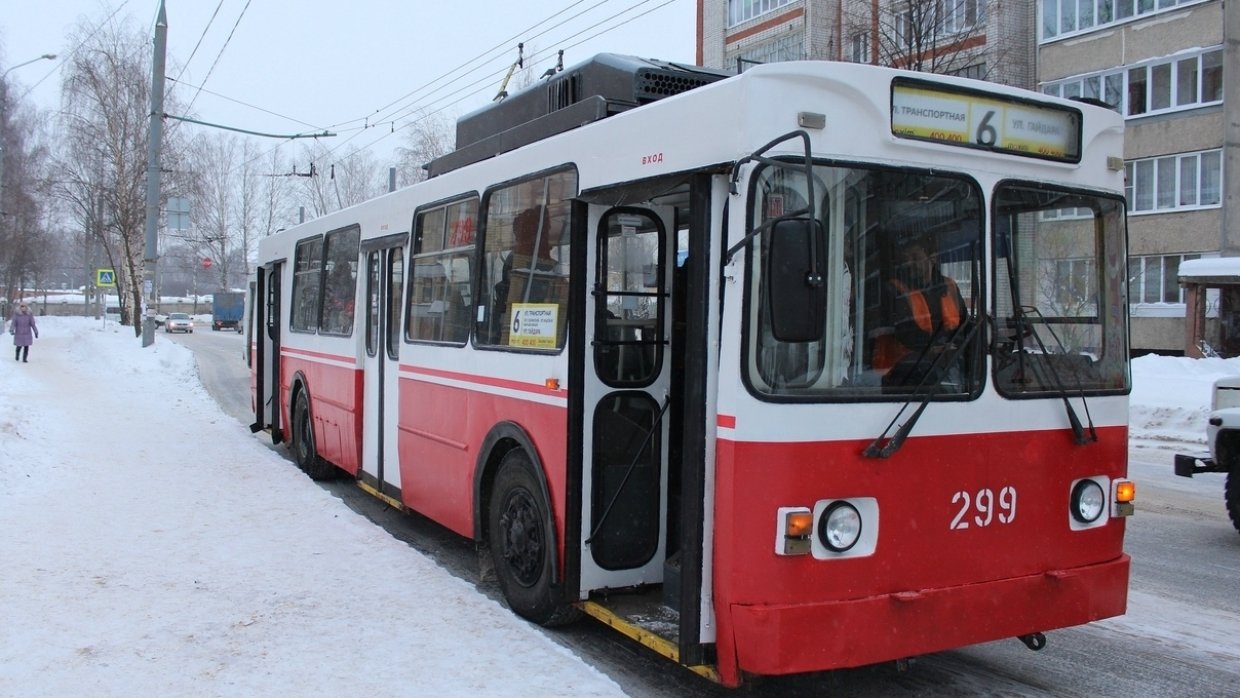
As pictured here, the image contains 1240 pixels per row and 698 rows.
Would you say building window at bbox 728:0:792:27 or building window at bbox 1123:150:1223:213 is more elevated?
building window at bbox 728:0:792:27

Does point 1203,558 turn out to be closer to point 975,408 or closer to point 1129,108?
point 975,408

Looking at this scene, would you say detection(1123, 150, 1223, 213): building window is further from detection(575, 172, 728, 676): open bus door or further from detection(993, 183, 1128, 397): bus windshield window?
detection(575, 172, 728, 676): open bus door

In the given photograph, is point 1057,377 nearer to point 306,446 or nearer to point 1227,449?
point 1227,449

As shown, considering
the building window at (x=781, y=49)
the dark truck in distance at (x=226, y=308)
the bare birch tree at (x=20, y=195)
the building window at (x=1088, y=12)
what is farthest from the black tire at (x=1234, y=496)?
the dark truck in distance at (x=226, y=308)

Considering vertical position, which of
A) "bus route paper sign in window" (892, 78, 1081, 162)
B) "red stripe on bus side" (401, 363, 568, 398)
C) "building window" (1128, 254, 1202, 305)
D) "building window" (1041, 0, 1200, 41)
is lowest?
"red stripe on bus side" (401, 363, 568, 398)

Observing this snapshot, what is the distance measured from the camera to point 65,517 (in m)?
8.09

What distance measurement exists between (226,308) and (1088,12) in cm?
5930

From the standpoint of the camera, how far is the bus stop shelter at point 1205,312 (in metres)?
23.8

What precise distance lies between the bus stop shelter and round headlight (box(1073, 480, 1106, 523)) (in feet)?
71.6

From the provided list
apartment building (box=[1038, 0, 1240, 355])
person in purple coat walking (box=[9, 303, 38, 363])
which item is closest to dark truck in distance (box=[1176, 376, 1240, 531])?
apartment building (box=[1038, 0, 1240, 355])

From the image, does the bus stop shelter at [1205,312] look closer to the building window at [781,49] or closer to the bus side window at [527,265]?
the building window at [781,49]

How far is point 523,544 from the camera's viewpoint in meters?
5.88

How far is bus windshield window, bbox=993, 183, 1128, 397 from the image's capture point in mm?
4516

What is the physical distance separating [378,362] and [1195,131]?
26647 millimetres
